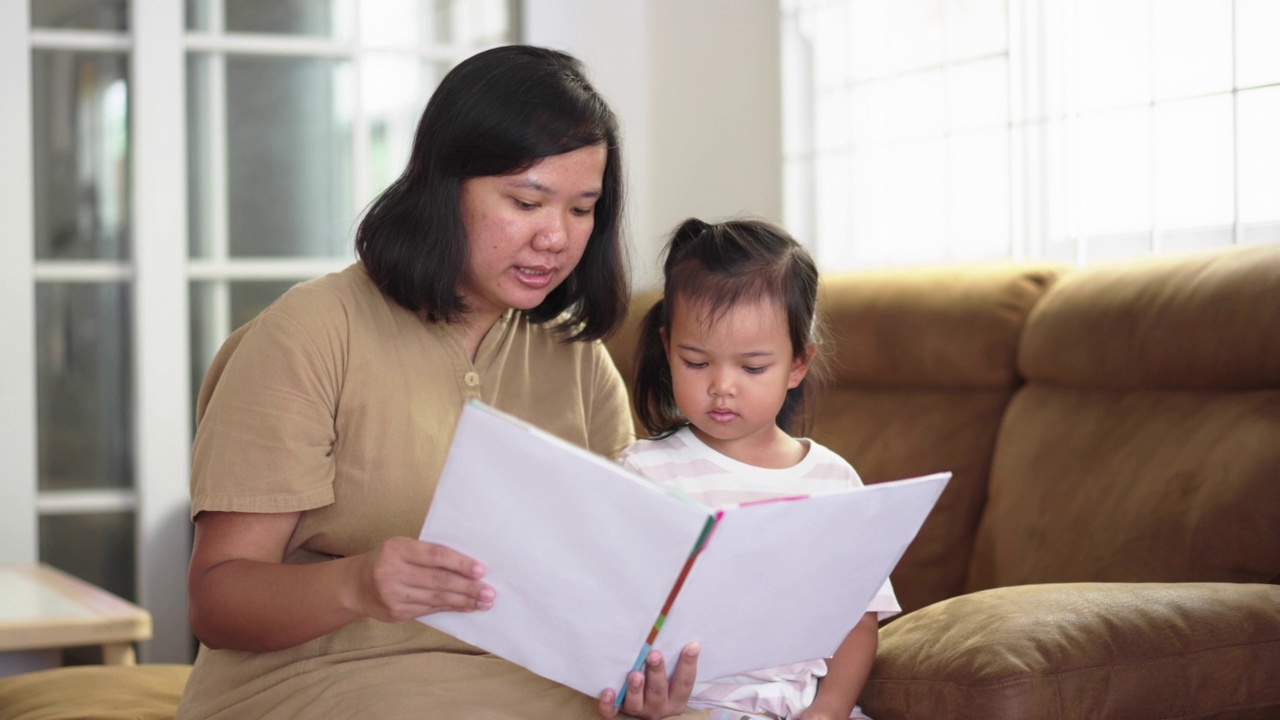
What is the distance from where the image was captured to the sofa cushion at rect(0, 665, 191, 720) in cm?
166

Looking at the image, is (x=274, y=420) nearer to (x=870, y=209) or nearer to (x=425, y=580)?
(x=425, y=580)

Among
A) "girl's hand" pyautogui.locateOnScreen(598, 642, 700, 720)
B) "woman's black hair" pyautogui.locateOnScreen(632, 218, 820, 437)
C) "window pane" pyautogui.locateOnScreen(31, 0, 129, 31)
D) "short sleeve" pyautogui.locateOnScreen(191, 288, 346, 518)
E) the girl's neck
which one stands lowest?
"girl's hand" pyautogui.locateOnScreen(598, 642, 700, 720)

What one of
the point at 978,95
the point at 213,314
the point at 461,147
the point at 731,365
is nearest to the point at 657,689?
the point at 731,365

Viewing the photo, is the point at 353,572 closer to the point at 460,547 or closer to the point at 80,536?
the point at 460,547

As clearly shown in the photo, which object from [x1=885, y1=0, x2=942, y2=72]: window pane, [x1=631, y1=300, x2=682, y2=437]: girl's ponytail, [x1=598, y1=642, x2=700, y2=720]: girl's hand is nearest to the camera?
[x1=598, y1=642, x2=700, y2=720]: girl's hand

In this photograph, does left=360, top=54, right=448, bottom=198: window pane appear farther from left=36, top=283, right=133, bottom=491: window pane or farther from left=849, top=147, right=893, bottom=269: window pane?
left=849, top=147, right=893, bottom=269: window pane

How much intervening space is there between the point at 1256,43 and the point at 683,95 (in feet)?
5.56

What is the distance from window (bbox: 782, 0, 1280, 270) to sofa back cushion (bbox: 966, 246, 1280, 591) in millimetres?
301

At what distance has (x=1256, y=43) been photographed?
217cm

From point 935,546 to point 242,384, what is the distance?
4.38 feet

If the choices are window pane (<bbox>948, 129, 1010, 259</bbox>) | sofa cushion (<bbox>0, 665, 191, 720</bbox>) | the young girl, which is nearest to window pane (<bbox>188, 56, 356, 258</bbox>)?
window pane (<bbox>948, 129, 1010, 259</bbox>)

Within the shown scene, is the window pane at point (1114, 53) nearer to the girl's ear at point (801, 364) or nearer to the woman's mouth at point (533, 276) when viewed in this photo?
the girl's ear at point (801, 364)

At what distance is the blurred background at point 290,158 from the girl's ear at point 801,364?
1212mm

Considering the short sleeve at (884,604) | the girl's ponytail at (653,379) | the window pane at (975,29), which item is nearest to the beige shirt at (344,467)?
the girl's ponytail at (653,379)
